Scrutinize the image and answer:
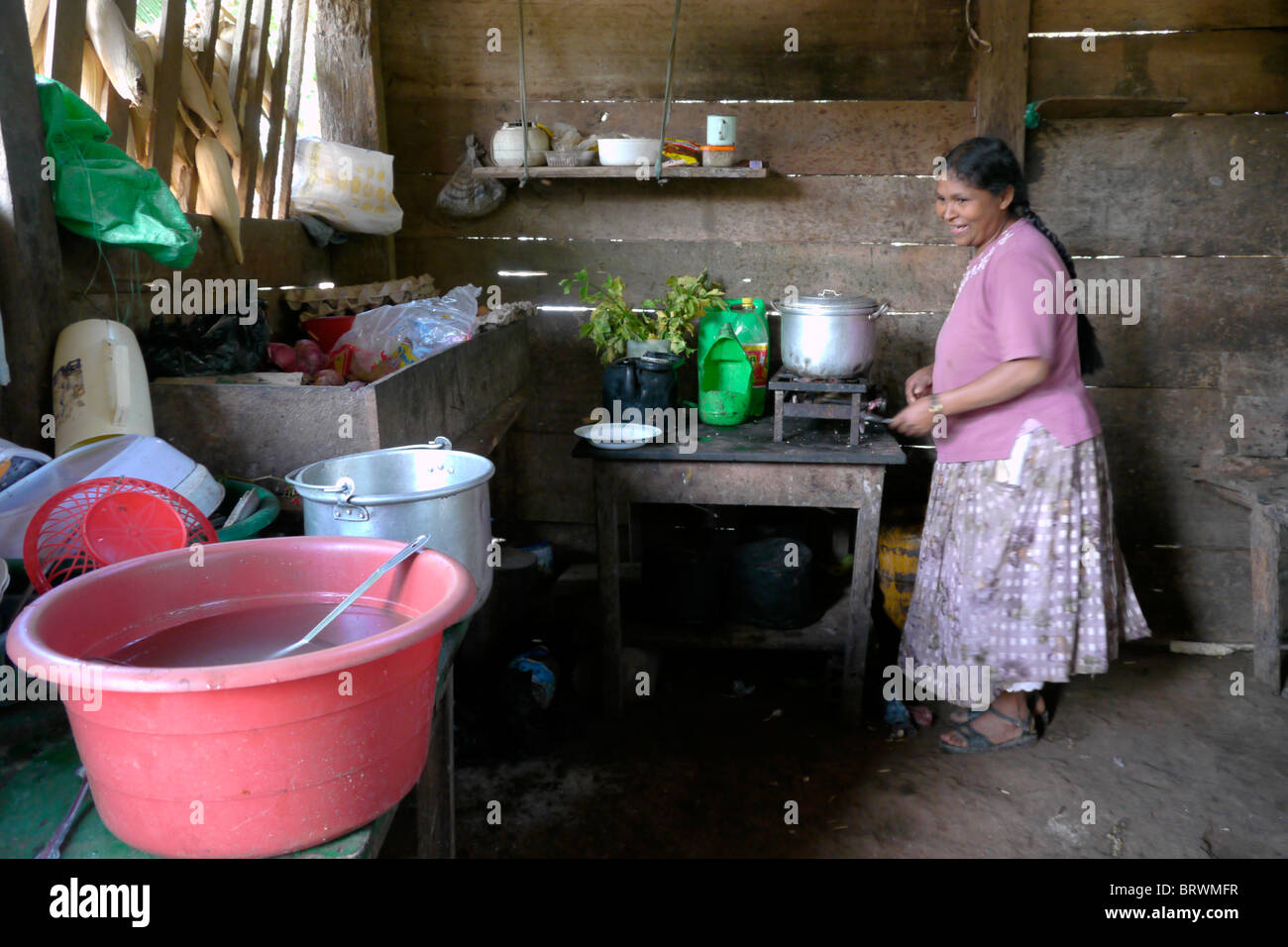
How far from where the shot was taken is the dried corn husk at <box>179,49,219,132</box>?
2.88 meters

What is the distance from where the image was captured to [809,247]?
4129mm

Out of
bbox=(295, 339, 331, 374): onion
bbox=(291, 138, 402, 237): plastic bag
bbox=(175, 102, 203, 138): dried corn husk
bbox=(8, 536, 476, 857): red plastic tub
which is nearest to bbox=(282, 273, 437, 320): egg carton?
bbox=(291, 138, 402, 237): plastic bag

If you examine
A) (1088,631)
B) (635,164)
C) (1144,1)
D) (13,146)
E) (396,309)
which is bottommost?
(1088,631)

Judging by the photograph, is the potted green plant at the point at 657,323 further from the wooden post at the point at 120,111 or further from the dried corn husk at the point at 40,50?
the dried corn husk at the point at 40,50

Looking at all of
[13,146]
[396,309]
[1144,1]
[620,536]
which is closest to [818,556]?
[620,536]

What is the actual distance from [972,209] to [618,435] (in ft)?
4.47

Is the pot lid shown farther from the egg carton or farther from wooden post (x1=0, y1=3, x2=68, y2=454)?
wooden post (x1=0, y1=3, x2=68, y2=454)

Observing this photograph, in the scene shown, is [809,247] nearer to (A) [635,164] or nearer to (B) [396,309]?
(A) [635,164]

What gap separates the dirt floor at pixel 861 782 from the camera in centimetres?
285

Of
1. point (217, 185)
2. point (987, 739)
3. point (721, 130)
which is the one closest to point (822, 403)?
point (721, 130)

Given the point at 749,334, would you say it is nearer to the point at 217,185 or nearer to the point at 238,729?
the point at 217,185

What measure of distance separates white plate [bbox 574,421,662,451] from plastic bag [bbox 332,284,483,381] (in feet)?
1.77

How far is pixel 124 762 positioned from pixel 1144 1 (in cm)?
440
